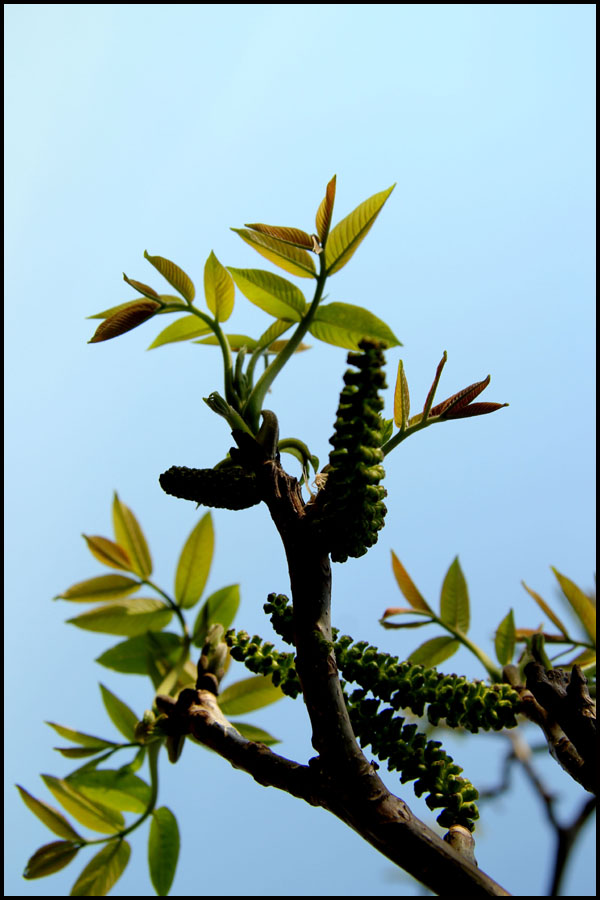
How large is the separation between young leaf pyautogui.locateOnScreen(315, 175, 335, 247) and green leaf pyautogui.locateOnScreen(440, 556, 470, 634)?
25.5 inches

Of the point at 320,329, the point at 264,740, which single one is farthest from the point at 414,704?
the point at 264,740

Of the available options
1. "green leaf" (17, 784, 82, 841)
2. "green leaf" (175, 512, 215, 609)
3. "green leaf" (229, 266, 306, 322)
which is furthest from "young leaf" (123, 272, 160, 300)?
"green leaf" (17, 784, 82, 841)

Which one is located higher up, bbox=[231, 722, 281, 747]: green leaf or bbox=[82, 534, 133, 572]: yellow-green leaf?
bbox=[82, 534, 133, 572]: yellow-green leaf

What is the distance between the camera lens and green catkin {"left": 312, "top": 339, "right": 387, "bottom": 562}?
609mm

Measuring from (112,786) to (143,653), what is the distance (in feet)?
0.76

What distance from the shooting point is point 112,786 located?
117cm

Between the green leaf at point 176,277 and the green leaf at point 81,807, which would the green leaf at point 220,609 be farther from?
the green leaf at point 176,277

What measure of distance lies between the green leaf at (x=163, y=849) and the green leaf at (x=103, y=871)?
0.15 feet

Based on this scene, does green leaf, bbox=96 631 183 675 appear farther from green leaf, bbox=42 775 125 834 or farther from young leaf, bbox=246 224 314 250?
young leaf, bbox=246 224 314 250

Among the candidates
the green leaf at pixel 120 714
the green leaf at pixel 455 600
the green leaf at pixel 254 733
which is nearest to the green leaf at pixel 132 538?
the green leaf at pixel 120 714

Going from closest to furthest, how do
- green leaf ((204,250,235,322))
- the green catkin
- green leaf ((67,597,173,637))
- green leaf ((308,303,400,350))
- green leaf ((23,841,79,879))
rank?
the green catkin
green leaf ((308,303,400,350))
green leaf ((204,250,235,322))
green leaf ((23,841,79,879))
green leaf ((67,597,173,637))

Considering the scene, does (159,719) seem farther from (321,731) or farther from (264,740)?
(321,731)

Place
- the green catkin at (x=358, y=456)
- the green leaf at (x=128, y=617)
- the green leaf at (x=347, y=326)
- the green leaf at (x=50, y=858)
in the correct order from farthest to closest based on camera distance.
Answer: the green leaf at (x=128, y=617)
the green leaf at (x=50, y=858)
the green leaf at (x=347, y=326)
the green catkin at (x=358, y=456)

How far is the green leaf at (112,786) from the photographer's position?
46.1 inches
